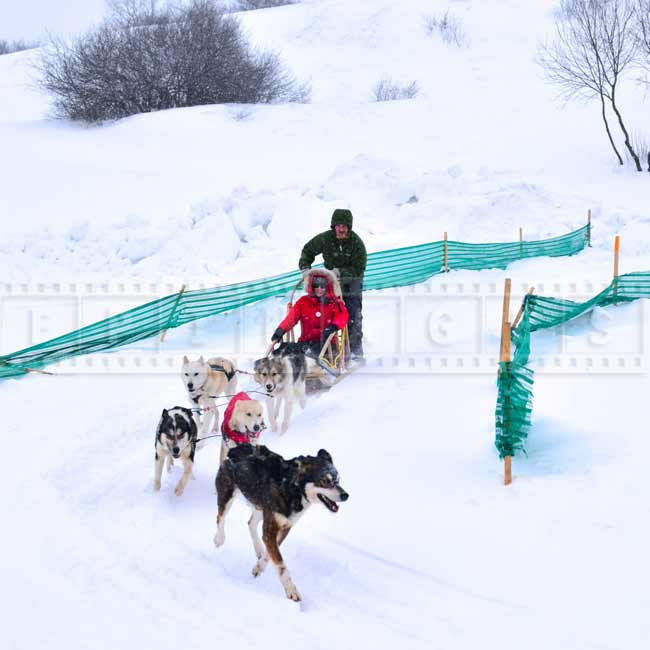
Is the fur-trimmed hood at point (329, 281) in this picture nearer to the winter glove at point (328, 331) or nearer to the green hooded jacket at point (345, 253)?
the winter glove at point (328, 331)

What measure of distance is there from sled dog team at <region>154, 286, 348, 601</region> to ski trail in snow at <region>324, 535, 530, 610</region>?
592 millimetres

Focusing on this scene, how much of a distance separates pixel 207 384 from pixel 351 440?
137cm

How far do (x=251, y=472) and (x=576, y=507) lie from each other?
2221 mm

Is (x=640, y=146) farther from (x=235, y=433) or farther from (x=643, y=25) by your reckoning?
(x=235, y=433)

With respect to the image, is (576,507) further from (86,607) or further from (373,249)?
(373,249)

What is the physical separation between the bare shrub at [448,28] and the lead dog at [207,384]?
102 ft

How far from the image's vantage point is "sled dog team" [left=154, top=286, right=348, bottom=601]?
13.4ft

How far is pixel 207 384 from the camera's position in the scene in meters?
6.42

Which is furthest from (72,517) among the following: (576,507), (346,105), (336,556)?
(346,105)

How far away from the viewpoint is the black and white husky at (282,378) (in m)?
6.40

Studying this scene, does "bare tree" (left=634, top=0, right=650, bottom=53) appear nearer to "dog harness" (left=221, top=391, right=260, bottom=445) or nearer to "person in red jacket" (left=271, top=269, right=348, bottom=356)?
"person in red jacket" (left=271, top=269, right=348, bottom=356)

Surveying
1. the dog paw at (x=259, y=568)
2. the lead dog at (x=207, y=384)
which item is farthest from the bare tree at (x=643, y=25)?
the dog paw at (x=259, y=568)

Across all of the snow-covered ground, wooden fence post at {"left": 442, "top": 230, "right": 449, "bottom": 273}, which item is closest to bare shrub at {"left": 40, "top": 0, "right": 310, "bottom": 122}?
the snow-covered ground

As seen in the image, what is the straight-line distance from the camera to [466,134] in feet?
76.4
